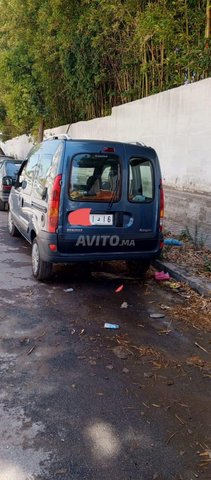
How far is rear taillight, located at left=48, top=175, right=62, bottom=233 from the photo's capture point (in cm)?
502

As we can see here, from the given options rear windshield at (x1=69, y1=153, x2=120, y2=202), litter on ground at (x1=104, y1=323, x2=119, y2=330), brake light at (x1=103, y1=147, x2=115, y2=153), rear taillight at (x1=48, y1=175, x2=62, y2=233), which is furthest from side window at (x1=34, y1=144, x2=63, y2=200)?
litter on ground at (x1=104, y1=323, x2=119, y2=330)

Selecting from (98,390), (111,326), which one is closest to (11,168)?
(111,326)

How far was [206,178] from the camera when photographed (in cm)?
732

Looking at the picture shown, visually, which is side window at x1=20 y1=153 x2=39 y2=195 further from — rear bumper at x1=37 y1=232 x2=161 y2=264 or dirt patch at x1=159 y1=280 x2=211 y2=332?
dirt patch at x1=159 y1=280 x2=211 y2=332

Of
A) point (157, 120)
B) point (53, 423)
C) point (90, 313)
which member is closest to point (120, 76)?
point (157, 120)

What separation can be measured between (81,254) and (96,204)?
2.09 ft

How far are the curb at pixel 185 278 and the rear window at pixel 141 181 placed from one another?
3.90ft

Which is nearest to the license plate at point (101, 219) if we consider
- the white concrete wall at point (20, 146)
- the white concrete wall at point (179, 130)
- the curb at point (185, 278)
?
the curb at point (185, 278)

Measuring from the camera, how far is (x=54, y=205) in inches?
199

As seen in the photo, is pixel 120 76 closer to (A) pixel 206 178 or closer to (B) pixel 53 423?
(A) pixel 206 178

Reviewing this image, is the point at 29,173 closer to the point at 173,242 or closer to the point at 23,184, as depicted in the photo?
the point at 23,184

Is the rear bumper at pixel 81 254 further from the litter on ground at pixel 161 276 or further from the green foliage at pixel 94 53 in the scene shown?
the green foliage at pixel 94 53

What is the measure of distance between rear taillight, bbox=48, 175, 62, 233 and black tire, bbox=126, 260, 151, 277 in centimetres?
150

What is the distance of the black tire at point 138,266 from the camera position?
6066mm
